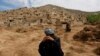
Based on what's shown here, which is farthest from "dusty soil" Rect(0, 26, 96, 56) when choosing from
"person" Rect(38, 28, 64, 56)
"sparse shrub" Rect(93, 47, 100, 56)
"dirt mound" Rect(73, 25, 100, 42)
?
"person" Rect(38, 28, 64, 56)

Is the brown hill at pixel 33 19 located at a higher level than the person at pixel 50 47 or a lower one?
lower

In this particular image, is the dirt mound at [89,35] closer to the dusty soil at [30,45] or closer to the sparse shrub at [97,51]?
the dusty soil at [30,45]

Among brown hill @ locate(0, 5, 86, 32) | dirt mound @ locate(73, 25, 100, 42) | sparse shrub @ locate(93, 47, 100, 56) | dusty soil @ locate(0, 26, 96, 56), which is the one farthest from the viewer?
brown hill @ locate(0, 5, 86, 32)

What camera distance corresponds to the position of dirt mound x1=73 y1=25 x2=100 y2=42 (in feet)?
65.7

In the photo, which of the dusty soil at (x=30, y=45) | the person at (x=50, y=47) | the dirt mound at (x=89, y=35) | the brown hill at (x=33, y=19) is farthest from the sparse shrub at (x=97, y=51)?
the brown hill at (x=33, y=19)

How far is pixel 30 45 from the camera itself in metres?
19.0

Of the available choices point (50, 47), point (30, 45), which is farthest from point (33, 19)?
point (50, 47)

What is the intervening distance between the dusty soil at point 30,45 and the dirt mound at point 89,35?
20.7 inches

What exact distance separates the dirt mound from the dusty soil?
0.53 m

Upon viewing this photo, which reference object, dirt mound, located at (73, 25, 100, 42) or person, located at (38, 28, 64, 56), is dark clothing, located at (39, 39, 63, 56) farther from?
dirt mound, located at (73, 25, 100, 42)

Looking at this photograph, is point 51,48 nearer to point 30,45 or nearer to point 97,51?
point 97,51

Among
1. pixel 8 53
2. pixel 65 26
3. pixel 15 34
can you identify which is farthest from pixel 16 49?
pixel 65 26

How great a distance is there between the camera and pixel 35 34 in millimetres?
22094

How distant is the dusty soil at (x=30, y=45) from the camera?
56.9 feet
